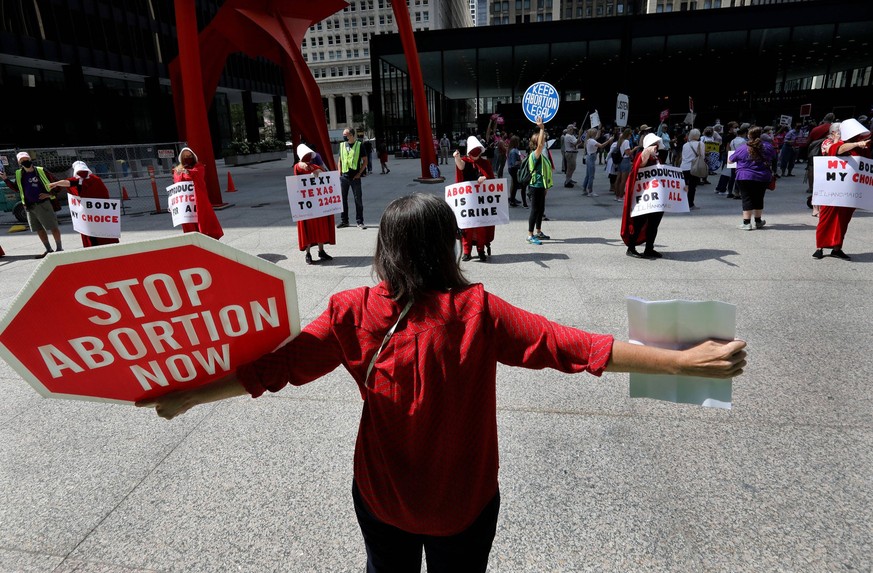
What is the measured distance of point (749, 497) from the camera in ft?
8.90

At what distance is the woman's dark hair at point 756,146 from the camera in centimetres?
838

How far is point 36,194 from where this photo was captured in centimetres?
899

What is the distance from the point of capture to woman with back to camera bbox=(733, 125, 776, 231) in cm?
841

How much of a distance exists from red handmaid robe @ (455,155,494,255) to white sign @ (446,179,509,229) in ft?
0.58

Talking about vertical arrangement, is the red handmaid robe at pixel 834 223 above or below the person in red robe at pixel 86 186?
below

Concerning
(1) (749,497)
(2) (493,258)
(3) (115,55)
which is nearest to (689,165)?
(2) (493,258)

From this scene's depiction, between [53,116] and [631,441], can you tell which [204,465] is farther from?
[53,116]

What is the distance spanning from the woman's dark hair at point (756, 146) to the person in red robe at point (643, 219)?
2040 mm

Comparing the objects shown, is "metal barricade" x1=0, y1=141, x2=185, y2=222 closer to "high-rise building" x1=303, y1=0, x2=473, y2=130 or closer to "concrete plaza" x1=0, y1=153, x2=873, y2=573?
"concrete plaza" x1=0, y1=153, x2=873, y2=573

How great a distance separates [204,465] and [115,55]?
128 ft

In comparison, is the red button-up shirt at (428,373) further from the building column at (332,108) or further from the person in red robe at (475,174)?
the building column at (332,108)

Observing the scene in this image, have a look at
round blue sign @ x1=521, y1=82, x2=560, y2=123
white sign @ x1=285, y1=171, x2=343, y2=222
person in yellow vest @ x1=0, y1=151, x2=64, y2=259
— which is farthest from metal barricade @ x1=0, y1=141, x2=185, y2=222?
round blue sign @ x1=521, y1=82, x2=560, y2=123

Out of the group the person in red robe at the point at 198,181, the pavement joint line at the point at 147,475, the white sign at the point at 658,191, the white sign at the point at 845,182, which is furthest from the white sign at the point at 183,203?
the white sign at the point at 845,182

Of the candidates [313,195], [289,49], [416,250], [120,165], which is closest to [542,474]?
[416,250]
